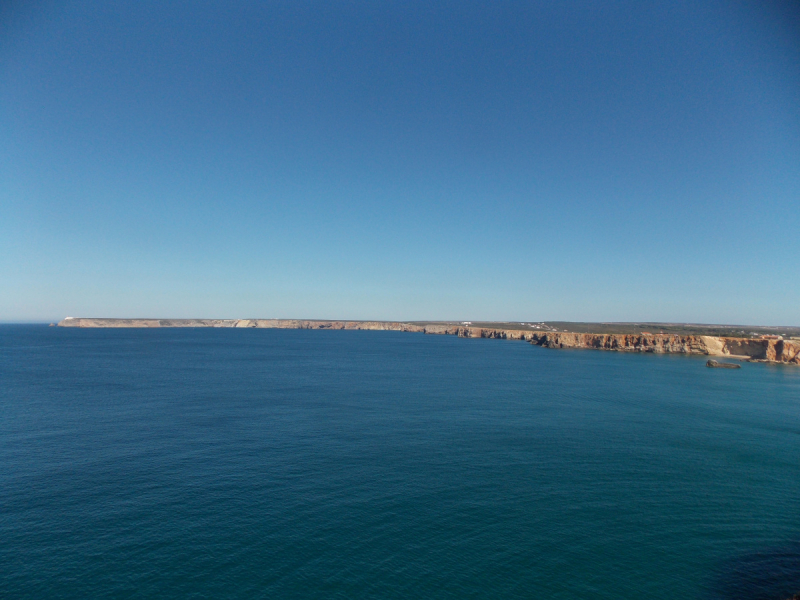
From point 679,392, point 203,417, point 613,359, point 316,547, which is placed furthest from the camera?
point 613,359

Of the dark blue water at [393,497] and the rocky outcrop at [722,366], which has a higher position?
the rocky outcrop at [722,366]

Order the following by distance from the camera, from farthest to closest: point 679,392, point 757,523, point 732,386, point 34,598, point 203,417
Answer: point 732,386 < point 679,392 < point 203,417 < point 757,523 < point 34,598

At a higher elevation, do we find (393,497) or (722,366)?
(722,366)

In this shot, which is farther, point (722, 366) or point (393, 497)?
point (722, 366)

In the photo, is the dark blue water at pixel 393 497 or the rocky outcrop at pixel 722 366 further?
the rocky outcrop at pixel 722 366

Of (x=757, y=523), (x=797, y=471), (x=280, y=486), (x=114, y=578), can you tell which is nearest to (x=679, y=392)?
(x=797, y=471)

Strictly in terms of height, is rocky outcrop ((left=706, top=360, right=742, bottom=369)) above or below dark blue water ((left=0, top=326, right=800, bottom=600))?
above

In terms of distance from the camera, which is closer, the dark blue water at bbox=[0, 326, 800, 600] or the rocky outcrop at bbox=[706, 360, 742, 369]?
the dark blue water at bbox=[0, 326, 800, 600]

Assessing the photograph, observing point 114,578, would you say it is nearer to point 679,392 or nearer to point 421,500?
point 421,500
